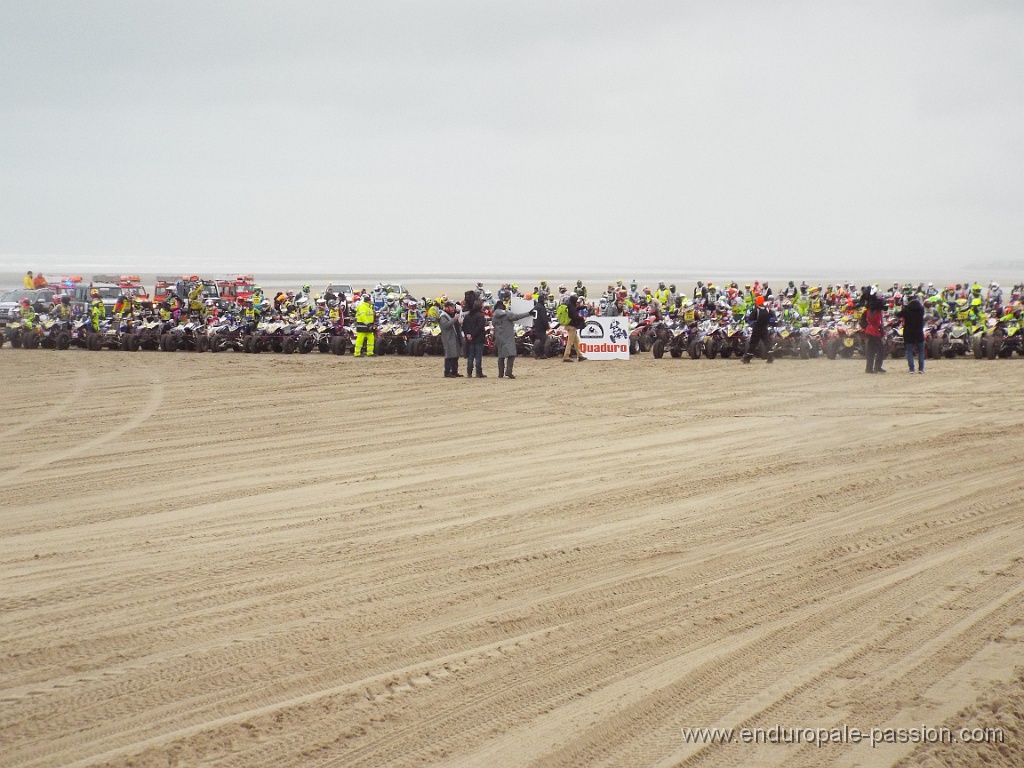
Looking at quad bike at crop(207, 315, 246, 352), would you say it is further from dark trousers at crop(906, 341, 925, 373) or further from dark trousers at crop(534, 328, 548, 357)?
dark trousers at crop(906, 341, 925, 373)

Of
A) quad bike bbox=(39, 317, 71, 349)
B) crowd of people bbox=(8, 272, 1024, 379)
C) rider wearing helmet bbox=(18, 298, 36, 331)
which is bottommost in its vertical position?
quad bike bbox=(39, 317, 71, 349)

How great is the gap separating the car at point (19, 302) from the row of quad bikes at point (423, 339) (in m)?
1.86

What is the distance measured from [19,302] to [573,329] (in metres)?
21.2

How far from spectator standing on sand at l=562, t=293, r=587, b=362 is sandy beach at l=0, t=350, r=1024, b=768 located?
10728 mm

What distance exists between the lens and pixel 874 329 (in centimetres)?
1953

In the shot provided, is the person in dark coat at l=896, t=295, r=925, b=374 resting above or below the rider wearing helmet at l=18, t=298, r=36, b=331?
above

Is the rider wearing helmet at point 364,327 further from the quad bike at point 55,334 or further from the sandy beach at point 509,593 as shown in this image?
the sandy beach at point 509,593

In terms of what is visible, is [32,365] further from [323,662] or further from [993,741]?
[993,741]

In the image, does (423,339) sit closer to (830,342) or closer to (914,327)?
(830,342)

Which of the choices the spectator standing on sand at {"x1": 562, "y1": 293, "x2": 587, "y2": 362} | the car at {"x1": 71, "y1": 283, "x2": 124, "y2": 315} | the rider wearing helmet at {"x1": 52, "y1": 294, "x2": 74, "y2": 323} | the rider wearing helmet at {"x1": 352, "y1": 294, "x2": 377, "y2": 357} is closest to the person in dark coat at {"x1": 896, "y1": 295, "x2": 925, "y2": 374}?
the spectator standing on sand at {"x1": 562, "y1": 293, "x2": 587, "y2": 362}

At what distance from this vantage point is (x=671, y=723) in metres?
4.41

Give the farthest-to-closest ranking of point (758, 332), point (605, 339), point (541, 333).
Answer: point (541, 333), point (605, 339), point (758, 332)

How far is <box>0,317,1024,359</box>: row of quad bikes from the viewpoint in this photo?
2375 centimetres

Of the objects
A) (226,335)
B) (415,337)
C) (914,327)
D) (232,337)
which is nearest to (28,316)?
(226,335)
